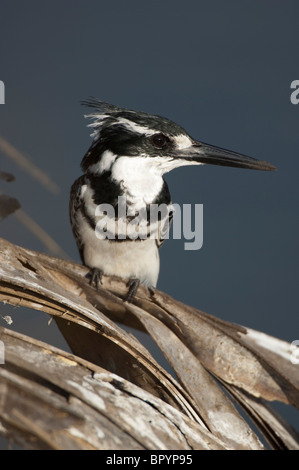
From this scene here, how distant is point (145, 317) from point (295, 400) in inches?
11.5

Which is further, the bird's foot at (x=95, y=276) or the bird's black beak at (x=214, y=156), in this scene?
the bird's black beak at (x=214, y=156)

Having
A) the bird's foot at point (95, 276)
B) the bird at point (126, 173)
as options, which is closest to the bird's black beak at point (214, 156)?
the bird at point (126, 173)

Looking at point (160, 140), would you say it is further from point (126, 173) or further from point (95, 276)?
point (95, 276)

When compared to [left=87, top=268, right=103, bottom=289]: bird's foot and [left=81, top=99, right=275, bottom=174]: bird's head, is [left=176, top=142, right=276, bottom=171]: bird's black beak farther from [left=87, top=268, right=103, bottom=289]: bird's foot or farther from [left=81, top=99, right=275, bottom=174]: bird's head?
[left=87, top=268, right=103, bottom=289]: bird's foot

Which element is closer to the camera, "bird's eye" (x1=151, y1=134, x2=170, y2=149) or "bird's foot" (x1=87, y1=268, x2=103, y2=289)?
"bird's foot" (x1=87, y1=268, x2=103, y2=289)

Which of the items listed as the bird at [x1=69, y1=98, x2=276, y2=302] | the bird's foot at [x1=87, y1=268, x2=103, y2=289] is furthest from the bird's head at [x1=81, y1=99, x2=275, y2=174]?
the bird's foot at [x1=87, y1=268, x2=103, y2=289]

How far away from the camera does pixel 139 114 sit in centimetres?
148

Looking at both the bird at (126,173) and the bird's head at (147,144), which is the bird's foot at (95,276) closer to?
the bird at (126,173)

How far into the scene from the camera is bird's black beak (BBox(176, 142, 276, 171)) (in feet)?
5.02

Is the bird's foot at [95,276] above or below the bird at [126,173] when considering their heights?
below

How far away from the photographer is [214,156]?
1561mm

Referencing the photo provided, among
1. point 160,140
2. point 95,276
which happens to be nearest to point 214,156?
point 160,140

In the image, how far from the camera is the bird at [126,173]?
59.2 inches
